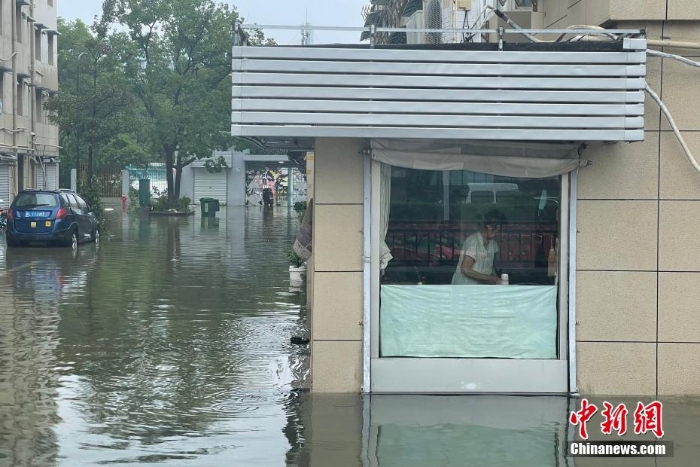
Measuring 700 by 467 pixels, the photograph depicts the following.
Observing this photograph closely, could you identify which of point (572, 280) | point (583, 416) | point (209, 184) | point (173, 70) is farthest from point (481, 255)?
point (209, 184)

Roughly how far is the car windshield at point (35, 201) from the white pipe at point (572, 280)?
21003mm

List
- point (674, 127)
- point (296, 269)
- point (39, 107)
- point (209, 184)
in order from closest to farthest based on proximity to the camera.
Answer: point (674, 127), point (296, 269), point (39, 107), point (209, 184)

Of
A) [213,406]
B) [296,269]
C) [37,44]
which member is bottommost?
[213,406]

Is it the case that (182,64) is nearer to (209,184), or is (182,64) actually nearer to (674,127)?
(209,184)

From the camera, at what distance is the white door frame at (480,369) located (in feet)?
31.7

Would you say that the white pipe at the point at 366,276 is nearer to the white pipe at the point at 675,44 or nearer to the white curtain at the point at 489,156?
the white curtain at the point at 489,156

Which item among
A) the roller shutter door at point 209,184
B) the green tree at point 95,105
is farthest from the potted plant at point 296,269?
the roller shutter door at point 209,184

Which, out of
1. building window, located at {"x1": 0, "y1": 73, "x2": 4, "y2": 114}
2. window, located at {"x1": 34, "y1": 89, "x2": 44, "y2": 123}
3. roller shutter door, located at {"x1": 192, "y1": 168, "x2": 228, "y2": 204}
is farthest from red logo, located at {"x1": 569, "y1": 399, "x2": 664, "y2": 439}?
roller shutter door, located at {"x1": 192, "y1": 168, "x2": 228, "y2": 204}

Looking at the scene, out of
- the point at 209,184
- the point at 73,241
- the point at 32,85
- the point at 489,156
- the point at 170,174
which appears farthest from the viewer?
the point at 209,184

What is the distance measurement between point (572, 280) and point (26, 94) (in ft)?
127

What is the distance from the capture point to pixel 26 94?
4472cm

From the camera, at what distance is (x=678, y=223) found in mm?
9633

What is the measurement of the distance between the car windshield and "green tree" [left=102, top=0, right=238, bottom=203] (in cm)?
2679

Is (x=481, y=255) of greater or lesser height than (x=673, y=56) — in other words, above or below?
below
